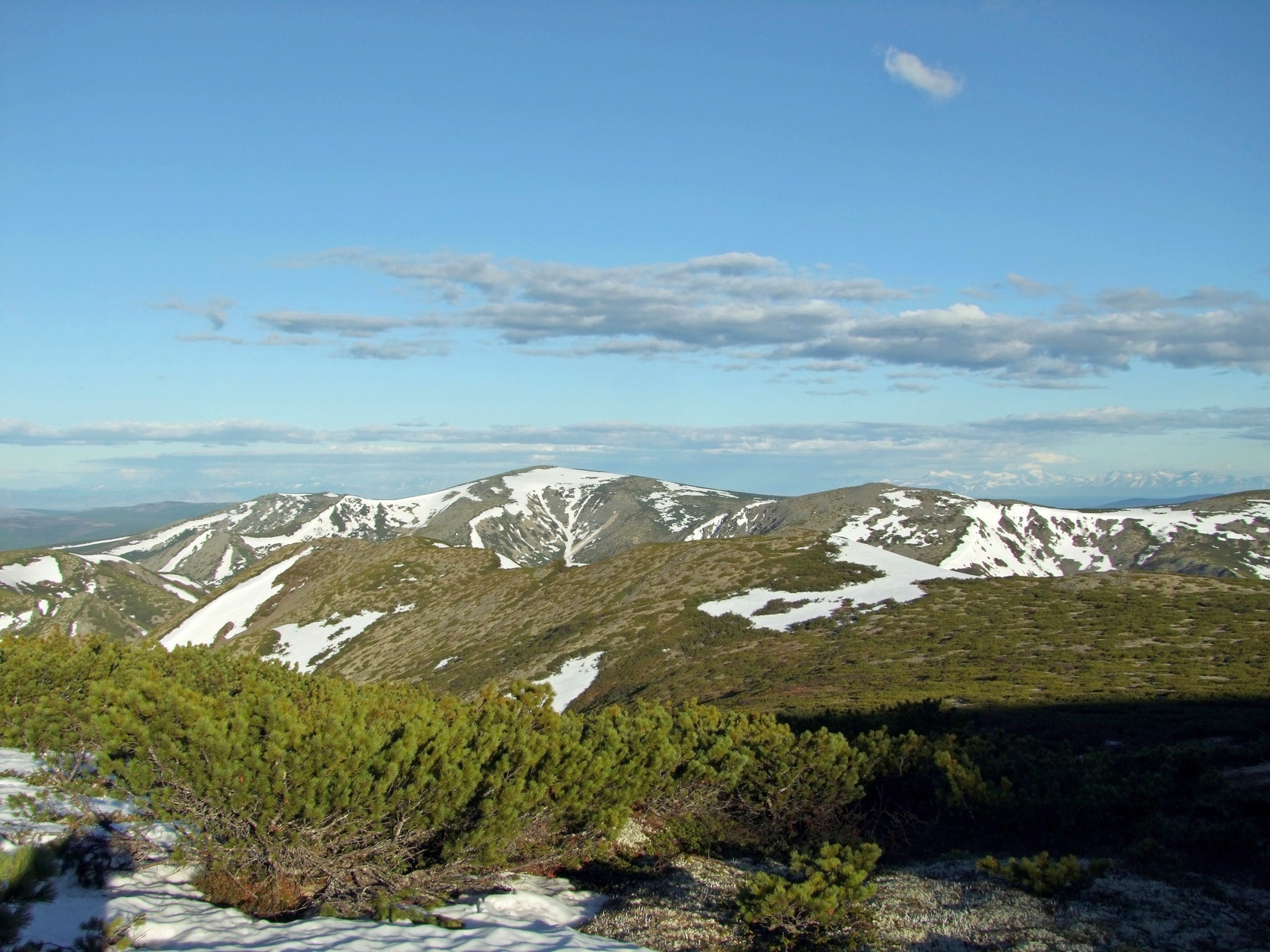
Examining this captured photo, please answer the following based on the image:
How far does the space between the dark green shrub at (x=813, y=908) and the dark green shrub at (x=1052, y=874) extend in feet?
7.53

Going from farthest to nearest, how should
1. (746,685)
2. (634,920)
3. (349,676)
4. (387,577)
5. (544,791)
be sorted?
(387,577)
(349,676)
(746,685)
(544,791)
(634,920)

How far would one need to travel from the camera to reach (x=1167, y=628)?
130ft

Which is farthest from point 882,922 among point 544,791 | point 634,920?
point 544,791

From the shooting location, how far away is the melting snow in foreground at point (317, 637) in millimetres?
74562

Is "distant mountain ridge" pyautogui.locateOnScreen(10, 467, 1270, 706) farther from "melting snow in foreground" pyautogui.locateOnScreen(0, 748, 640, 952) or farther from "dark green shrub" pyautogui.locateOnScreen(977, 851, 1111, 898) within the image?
"dark green shrub" pyautogui.locateOnScreen(977, 851, 1111, 898)

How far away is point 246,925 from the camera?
1023 cm

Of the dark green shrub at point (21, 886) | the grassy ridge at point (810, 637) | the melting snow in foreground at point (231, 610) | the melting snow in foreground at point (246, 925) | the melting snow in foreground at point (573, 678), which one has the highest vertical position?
the dark green shrub at point (21, 886)

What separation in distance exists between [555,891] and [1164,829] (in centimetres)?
976

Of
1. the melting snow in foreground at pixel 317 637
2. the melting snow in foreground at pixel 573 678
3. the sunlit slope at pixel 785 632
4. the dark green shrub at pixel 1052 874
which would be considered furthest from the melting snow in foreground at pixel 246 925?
the melting snow in foreground at pixel 317 637

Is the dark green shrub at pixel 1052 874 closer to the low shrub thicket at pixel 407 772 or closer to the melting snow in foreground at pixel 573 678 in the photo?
the low shrub thicket at pixel 407 772

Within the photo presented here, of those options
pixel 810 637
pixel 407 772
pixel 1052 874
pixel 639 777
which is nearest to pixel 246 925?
pixel 407 772

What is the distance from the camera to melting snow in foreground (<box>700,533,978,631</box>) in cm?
5081

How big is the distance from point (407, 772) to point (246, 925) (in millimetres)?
2579

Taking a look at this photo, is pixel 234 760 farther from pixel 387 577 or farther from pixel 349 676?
pixel 387 577
